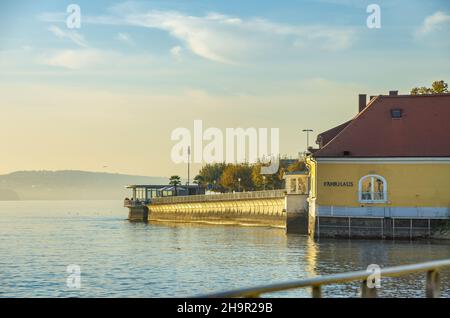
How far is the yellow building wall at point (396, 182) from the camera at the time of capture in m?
55.3

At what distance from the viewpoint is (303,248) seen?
50.8 meters

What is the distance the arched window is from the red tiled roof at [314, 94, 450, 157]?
1.42 m

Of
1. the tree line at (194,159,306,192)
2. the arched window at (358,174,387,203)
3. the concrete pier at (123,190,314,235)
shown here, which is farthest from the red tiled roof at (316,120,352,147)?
the tree line at (194,159,306,192)

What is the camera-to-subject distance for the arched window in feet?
183

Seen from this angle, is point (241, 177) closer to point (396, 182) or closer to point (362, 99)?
point (362, 99)

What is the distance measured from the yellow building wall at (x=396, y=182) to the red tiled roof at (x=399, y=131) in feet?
2.38

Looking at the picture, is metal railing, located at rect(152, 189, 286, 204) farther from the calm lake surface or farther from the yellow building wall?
the yellow building wall

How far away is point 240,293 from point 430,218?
49025mm

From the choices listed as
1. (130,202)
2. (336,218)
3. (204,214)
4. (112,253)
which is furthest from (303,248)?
(130,202)

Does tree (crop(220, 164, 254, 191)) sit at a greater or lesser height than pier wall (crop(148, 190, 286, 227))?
greater

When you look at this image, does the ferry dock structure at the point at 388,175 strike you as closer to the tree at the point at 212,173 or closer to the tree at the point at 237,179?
the tree at the point at 237,179

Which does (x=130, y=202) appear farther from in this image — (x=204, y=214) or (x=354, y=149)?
(x=354, y=149)

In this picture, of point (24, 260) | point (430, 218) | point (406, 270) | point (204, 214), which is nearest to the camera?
point (406, 270)
